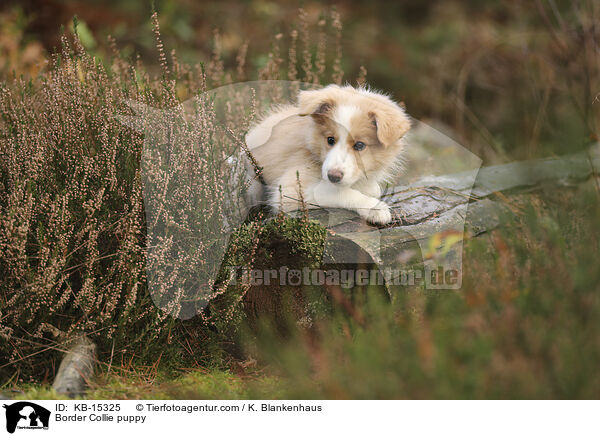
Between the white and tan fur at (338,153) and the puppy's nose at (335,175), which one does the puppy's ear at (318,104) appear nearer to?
the white and tan fur at (338,153)

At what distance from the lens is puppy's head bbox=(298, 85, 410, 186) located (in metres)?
2.79

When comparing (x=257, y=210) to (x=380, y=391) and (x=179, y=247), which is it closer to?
(x=179, y=247)

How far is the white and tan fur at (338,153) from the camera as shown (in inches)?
110

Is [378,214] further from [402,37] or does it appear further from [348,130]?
[402,37]

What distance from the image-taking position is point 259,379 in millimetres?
2750

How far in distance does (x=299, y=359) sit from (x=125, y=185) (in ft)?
4.43

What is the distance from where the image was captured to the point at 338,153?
2799 mm

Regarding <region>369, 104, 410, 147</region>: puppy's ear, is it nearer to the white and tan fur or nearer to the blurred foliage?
the white and tan fur

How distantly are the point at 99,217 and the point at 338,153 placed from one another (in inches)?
45.9
